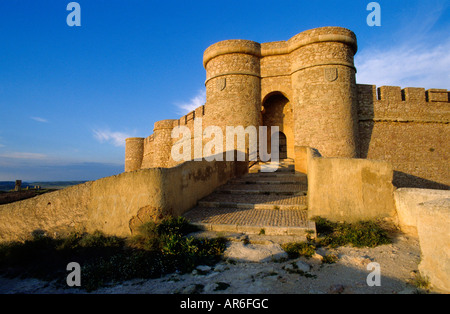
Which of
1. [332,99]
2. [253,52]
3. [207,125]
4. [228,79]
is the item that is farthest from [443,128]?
[207,125]

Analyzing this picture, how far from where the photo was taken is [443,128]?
44.9 ft

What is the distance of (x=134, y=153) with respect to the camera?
26047mm

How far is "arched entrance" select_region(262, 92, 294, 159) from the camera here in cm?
1456

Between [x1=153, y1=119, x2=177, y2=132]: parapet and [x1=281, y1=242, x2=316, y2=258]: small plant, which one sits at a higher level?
[x1=153, y1=119, x2=177, y2=132]: parapet

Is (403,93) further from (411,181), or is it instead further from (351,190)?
(351,190)

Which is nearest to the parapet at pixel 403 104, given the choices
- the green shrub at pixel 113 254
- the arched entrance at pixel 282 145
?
the arched entrance at pixel 282 145

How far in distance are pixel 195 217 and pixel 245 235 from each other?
137 cm

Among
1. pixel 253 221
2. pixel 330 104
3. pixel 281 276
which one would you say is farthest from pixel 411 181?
pixel 281 276

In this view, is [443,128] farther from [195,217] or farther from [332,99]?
[195,217]

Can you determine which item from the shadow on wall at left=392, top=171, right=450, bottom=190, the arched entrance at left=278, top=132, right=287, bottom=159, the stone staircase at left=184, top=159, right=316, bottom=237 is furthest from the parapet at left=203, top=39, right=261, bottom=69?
the shadow on wall at left=392, top=171, right=450, bottom=190

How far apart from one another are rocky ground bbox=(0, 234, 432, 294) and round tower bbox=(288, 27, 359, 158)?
904cm

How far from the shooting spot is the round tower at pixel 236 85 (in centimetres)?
1345

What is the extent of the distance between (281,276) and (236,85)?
39.7ft

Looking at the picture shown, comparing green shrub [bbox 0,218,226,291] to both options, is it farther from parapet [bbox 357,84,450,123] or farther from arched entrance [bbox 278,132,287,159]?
parapet [bbox 357,84,450,123]
